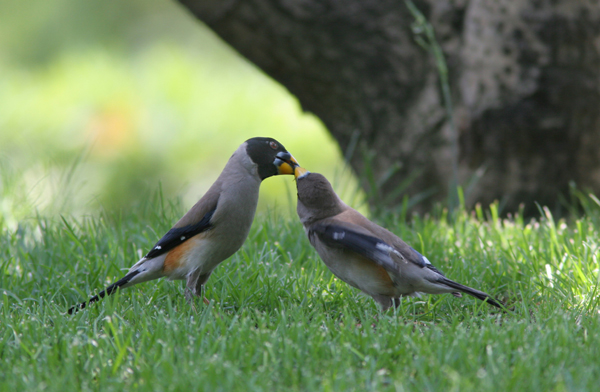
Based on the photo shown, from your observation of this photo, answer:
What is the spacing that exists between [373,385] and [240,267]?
190 cm

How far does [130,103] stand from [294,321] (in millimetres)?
9376

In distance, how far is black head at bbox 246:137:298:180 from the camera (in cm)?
407

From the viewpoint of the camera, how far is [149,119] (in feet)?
39.0

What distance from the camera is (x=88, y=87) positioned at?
12258 millimetres

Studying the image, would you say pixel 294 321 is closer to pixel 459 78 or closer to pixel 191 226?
pixel 191 226

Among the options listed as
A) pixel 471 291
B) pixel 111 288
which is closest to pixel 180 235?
pixel 111 288

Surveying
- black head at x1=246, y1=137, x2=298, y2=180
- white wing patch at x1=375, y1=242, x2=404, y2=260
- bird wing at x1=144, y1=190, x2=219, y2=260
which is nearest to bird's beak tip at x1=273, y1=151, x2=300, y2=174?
black head at x1=246, y1=137, x2=298, y2=180

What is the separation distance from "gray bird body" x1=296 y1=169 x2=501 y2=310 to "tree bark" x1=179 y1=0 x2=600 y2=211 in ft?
6.36

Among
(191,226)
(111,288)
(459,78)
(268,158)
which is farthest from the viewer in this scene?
(459,78)

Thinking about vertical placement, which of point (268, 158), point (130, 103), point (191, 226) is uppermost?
point (130, 103)

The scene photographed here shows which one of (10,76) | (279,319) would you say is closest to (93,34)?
(10,76)

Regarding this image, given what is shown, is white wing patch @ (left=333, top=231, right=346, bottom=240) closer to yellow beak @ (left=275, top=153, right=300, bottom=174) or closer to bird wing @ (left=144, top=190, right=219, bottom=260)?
yellow beak @ (left=275, top=153, right=300, bottom=174)

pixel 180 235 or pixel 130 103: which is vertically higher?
pixel 130 103

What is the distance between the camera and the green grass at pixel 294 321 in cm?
272
